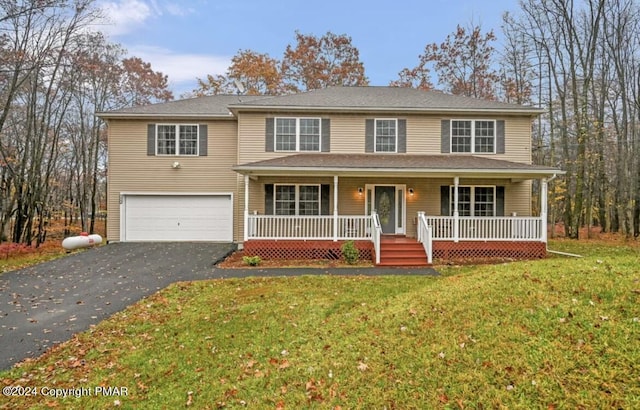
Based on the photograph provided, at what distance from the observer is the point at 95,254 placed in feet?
38.4

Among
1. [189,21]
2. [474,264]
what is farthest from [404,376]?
[189,21]

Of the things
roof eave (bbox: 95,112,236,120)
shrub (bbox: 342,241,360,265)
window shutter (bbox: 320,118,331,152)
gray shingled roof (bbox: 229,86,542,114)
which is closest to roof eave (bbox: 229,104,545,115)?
gray shingled roof (bbox: 229,86,542,114)

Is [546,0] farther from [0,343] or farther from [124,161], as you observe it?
[0,343]

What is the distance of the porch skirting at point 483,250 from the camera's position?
36.8 feet

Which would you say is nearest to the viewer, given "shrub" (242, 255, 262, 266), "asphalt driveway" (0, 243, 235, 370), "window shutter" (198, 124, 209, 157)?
"asphalt driveway" (0, 243, 235, 370)

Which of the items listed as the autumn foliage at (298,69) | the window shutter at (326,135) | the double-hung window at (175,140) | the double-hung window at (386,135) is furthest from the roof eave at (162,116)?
the autumn foliage at (298,69)

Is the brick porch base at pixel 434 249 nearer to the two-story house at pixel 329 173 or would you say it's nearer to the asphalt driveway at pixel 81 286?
the two-story house at pixel 329 173

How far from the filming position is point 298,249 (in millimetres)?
11375

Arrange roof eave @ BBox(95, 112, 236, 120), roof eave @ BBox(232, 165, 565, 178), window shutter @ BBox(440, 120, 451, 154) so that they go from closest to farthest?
1. roof eave @ BBox(232, 165, 565, 178)
2. window shutter @ BBox(440, 120, 451, 154)
3. roof eave @ BBox(95, 112, 236, 120)

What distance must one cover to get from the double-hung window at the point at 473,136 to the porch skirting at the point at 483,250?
393 cm

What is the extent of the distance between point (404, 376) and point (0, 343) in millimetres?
5632

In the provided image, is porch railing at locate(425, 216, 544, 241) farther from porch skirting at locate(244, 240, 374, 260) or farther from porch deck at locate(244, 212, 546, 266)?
porch skirting at locate(244, 240, 374, 260)

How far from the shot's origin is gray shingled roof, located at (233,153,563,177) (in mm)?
10914

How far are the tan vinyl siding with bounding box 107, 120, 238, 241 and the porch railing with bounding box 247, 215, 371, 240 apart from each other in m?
3.12
